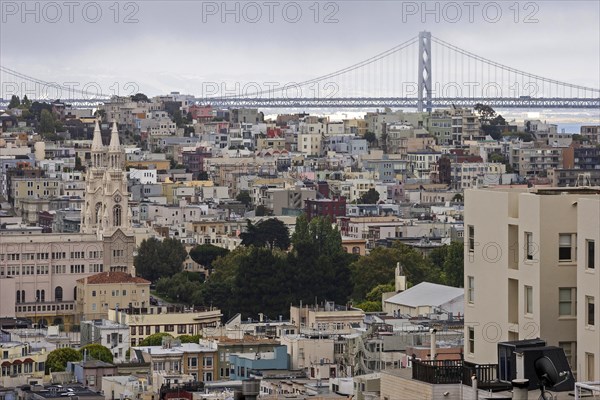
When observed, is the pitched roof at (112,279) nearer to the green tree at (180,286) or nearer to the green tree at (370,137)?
the green tree at (180,286)

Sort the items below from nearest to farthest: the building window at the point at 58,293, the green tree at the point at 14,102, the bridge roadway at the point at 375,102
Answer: the building window at the point at 58,293 < the green tree at the point at 14,102 < the bridge roadway at the point at 375,102

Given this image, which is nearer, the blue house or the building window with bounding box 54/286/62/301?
the blue house

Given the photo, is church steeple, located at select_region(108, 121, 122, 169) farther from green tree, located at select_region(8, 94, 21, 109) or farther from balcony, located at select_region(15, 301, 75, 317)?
green tree, located at select_region(8, 94, 21, 109)

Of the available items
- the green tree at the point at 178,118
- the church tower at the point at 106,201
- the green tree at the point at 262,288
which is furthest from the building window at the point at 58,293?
the green tree at the point at 178,118

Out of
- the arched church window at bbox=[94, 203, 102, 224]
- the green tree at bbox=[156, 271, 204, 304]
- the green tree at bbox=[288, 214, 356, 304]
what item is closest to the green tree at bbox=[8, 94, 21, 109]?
the arched church window at bbox=[94, 203, 102, 224]

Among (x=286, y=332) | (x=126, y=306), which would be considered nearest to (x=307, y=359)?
(x=286, y=332)
